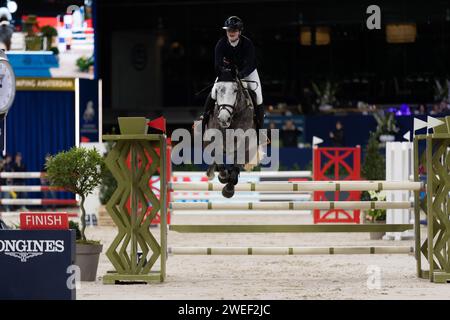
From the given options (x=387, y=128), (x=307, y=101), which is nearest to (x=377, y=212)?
(x=387, y=128)

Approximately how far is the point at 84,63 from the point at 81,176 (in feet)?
42.3

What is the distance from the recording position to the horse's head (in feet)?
30.0

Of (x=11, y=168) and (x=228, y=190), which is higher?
(x=11, y=168)

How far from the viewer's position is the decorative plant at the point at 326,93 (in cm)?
2550

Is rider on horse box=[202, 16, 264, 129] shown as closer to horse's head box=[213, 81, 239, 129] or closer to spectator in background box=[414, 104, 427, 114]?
horse's head box=[213, 81, 239, 129]

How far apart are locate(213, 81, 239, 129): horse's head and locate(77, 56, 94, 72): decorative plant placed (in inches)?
534

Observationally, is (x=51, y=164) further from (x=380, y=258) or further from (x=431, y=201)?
(x=380, y=258)

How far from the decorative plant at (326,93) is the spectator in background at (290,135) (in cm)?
220

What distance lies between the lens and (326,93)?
84.2 ft

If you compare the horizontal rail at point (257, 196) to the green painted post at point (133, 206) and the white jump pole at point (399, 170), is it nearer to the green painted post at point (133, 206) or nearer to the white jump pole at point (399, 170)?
the white jump pole at point (399, 170)

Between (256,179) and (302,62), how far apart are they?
912cm

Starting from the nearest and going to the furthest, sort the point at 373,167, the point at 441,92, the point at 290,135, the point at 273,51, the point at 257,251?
1. the point at 257,251
2. the point at 373,167
3. the point at 290,135
4. the point at 441,92
5. the point at 273,51

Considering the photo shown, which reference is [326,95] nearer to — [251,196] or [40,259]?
[251,196]

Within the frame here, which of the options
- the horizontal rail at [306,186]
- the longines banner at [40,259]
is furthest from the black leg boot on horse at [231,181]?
the longines banner at [40,259]
